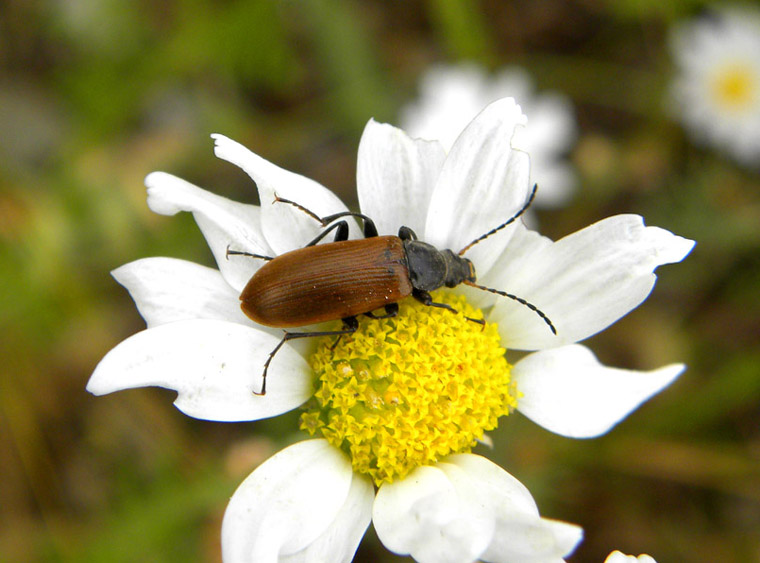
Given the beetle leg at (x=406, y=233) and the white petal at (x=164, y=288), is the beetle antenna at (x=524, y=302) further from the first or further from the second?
the white petal at (x=164, y=288)

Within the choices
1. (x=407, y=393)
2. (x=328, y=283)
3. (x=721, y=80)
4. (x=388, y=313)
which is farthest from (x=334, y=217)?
(x=721, y=80)

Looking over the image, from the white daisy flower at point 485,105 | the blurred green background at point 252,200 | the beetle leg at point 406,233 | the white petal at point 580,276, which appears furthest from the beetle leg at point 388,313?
the white daisy flower at point 485,105

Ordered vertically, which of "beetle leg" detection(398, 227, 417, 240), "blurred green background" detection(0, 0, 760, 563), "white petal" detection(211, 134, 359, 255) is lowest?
"blurred green background" detection(0, 0, 760, 563)

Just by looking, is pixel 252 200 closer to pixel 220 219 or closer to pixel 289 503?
pixel 220 219

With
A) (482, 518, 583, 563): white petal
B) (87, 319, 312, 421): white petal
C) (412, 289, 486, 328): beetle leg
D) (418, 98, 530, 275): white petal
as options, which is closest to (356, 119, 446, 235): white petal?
(418, 98, 530, 275): white petal

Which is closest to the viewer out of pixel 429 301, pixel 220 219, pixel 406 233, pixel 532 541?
pixel 532 541

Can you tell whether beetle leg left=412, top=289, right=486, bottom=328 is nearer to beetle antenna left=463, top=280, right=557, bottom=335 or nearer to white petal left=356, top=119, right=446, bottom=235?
beetle antenna left=463, top=280, right=557, bottom=335

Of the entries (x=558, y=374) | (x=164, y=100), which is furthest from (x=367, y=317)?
(x=164, y=100)
